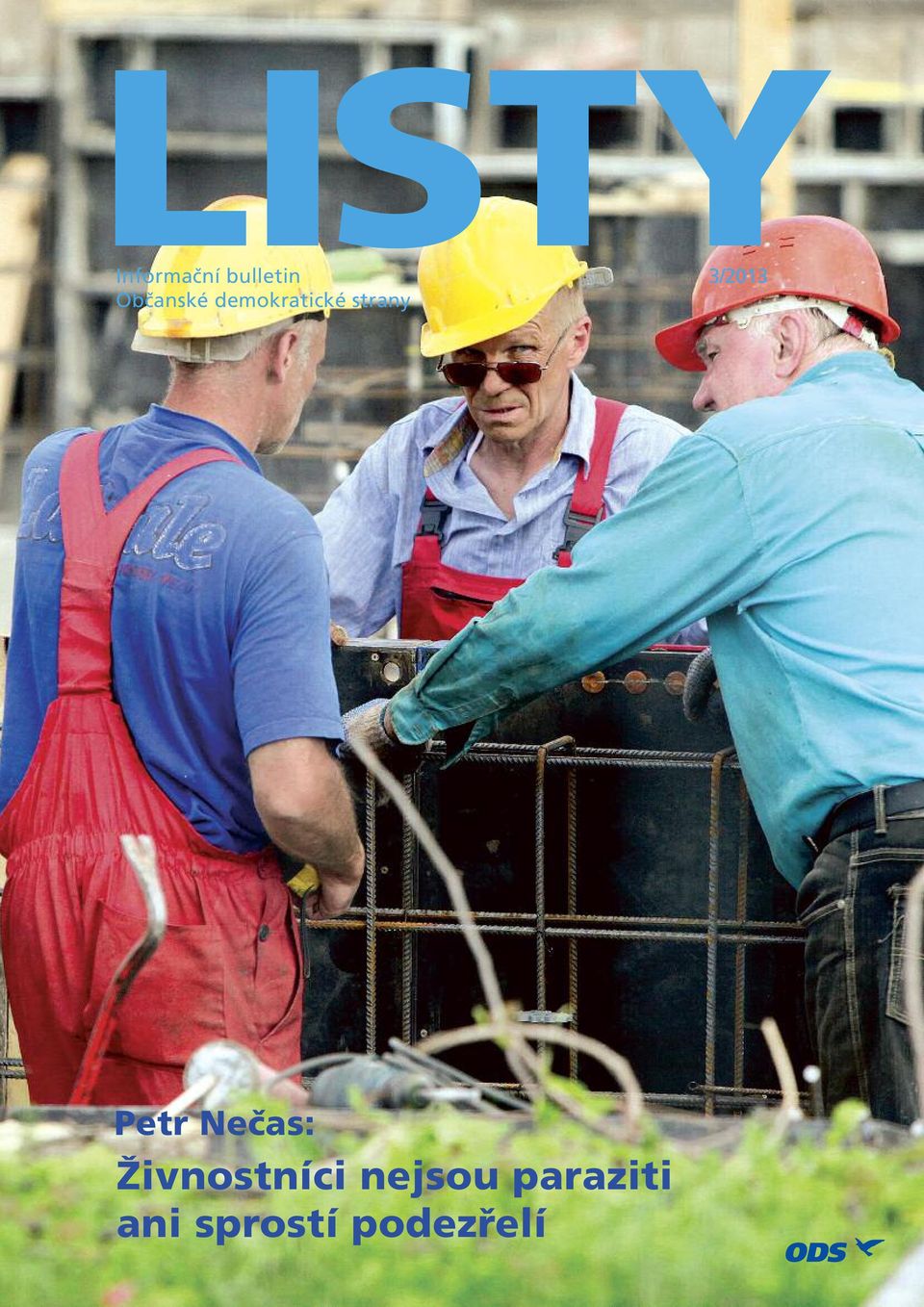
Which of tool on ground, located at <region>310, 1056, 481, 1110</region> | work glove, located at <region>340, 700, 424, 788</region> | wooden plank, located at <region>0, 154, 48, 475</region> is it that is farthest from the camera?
wooden plank, located at <region>0, 154, 48, 475</region>

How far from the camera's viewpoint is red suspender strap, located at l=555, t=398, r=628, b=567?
12.3ft

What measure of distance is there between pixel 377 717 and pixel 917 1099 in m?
1.02

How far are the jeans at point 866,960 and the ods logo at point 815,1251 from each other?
126 centimetres

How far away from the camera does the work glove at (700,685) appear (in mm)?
3070

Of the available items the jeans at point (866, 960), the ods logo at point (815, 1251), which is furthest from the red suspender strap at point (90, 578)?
the ods logo at point (815, 1251)

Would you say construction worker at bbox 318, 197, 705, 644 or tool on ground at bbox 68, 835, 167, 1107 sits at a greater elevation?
construction worker at bbox 318, 197, 705, 644

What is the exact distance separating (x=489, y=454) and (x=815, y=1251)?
2.66 metres

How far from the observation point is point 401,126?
9680 millimetres

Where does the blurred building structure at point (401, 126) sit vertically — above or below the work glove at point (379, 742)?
above

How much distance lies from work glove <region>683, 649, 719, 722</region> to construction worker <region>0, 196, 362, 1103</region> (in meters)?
0.65

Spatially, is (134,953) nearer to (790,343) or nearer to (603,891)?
(603,891)

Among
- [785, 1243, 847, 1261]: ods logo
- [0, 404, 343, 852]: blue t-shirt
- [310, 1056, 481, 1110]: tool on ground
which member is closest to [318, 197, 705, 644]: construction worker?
[0, 404, 343, 852]: blue t-shirt

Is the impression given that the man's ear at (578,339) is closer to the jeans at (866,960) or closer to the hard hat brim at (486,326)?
the hard hat brim at (486,326)

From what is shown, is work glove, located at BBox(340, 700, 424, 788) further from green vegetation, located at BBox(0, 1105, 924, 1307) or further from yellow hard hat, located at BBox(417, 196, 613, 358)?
green vegetation, located at BBox(0, 1105, 924, 1307)
